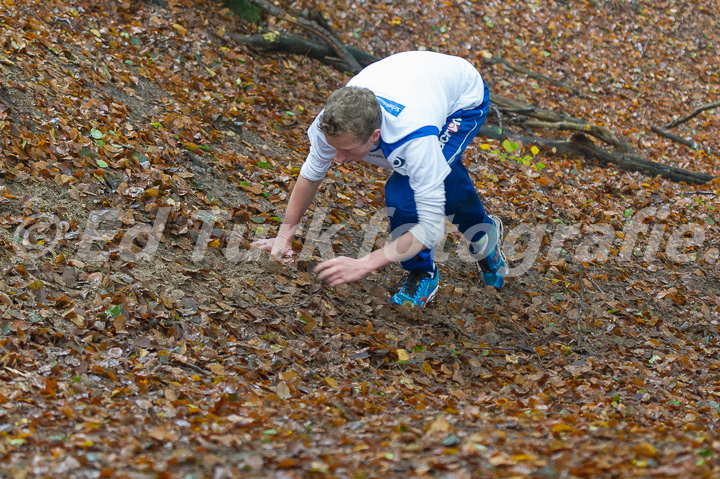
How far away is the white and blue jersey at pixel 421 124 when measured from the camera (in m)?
3.15

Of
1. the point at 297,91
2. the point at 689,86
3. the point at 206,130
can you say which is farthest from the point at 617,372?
the point at 689,86

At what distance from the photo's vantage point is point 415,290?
4184 mm

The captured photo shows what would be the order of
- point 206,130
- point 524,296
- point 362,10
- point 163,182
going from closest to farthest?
point 163,182 → point 524,296 → point 206,130 → point 362,10

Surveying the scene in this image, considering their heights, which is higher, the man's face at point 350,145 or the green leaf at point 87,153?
the man's face at point 350,145

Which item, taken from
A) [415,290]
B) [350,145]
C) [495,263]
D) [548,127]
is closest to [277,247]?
[415,290]

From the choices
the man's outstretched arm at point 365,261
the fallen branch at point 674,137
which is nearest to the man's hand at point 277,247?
the man's outstretched arm at point 365,261

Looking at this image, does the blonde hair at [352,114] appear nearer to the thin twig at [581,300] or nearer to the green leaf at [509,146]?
the thin twig at [581,300]

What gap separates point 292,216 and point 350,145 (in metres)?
0.94

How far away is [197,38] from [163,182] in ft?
9.34

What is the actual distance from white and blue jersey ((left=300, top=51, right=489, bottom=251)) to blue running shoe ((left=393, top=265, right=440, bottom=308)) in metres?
0.84

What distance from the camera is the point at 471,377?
3.65 meters

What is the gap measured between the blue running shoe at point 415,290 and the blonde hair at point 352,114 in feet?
4.57

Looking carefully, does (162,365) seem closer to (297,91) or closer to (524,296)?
(524,296)

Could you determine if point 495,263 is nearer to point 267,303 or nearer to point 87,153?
point 267,303
